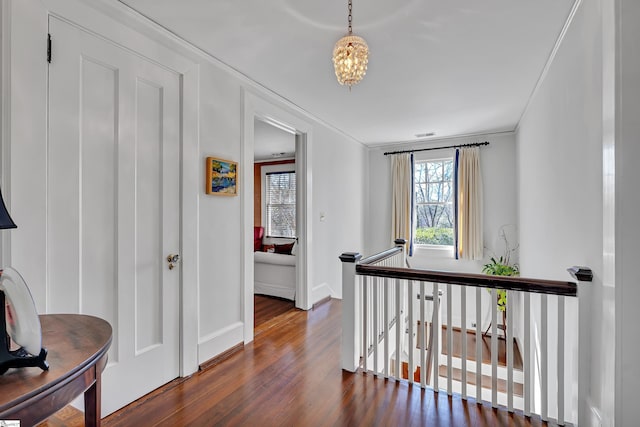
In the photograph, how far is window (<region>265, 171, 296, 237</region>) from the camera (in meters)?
6.96

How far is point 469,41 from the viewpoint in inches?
88.9

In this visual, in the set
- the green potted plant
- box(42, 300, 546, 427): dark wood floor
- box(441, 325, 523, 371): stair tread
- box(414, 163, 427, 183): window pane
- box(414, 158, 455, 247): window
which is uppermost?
box(414, 163, 427, 183): window pane

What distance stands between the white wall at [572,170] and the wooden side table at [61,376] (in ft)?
6.71

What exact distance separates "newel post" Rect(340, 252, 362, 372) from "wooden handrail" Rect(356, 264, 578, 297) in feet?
0.49

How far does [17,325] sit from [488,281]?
214 centimetres

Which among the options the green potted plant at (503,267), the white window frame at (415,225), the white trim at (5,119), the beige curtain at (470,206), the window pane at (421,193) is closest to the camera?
the white trim at (5,119)

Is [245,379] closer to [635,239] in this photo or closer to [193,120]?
[193,120]

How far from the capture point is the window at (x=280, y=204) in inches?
274

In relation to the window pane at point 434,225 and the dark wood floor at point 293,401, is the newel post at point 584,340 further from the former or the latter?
the window pane at point 434,225

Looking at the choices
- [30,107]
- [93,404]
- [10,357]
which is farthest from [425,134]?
[10,357]

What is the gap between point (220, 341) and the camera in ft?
8.49

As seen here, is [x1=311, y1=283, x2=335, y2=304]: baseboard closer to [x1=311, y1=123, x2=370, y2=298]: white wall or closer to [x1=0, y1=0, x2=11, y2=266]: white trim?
[x1=311, y1=123, x2=370, y2=298]: white wall

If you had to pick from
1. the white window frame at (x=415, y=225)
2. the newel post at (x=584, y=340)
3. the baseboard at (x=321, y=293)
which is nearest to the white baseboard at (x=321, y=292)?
the baseboard at (x=321, y=293)

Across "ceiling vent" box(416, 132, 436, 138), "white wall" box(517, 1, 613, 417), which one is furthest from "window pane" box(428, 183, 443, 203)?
"white wall" box(517, 1, 613, 417)
